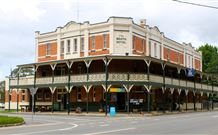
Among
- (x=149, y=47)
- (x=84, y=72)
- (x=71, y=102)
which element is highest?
(x=149, y=47)

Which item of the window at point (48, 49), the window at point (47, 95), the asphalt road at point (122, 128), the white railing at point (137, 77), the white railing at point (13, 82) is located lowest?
the asphalt road at point (122, 128)

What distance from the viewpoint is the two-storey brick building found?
41844 mm

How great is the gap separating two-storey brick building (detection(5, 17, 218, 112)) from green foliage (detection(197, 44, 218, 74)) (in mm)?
30015

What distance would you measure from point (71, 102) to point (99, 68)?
19.2ft

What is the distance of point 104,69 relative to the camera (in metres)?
45.0

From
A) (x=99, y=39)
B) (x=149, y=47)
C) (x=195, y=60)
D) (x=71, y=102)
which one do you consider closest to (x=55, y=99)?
(x=71, y=102)

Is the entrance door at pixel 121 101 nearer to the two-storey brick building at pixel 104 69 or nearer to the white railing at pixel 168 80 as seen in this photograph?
the two-storey brick building at pixel 104 69

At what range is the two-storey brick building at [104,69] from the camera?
41844 mm

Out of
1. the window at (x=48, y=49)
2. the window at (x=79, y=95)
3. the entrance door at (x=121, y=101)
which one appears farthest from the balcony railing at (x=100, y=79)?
the window at (x=48, y=49)

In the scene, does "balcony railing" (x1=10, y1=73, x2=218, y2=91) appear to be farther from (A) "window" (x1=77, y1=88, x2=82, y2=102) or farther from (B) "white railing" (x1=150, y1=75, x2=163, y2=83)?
(A) "window" (x1=77, y1=88, x2=82, y2=102)

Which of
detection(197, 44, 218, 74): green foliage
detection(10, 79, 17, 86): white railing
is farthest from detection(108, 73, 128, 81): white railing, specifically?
detection(197, 44, 218, 74): green foliage

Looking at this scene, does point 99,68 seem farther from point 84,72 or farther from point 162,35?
point 162,35

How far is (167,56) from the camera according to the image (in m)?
55.6

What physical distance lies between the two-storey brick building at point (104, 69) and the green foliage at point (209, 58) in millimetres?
30015
